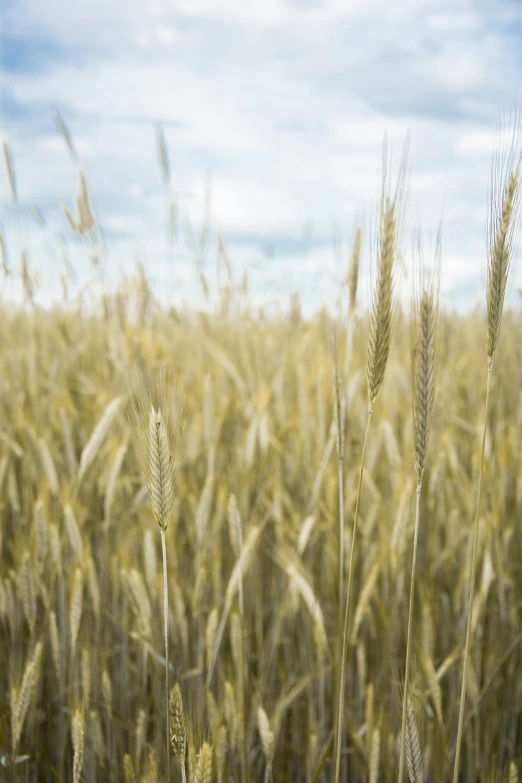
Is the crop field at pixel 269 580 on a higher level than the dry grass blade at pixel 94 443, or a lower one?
lower

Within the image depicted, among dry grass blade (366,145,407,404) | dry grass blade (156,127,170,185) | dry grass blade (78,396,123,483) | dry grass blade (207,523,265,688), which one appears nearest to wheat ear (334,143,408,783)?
dry grass blade (366,145,407,404)

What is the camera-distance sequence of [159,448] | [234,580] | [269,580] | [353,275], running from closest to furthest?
[159,448], [234,580], [353,275], [269,580]

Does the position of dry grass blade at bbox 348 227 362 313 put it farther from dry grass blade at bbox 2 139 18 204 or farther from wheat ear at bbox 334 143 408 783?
dry grass blade at bbox 2 139 18 204

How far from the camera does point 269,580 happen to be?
1544mm

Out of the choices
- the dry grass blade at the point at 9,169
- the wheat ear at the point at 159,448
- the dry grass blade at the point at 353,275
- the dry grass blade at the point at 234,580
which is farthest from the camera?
the dry grass blade at the point at 9,169

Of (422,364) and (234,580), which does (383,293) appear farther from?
(234,580)

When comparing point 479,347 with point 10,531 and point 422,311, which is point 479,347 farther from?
point 422,311

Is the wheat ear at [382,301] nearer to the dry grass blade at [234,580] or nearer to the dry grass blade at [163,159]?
the dry grass blade at [234,580]

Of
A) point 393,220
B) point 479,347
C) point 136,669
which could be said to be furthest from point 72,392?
point 479,347

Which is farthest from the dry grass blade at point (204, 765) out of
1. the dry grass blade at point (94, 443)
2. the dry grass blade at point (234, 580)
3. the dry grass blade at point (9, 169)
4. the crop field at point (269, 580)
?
the dry grass blade at point (9, 169)

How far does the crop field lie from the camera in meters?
0.66

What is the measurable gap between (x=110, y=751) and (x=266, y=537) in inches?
23.9

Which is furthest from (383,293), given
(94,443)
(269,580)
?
(269,580)

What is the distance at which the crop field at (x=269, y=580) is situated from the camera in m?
0.66
